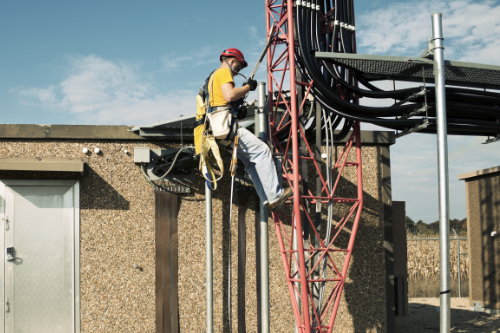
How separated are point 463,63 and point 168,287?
5.46 meters

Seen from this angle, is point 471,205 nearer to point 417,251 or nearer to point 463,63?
point 417,251

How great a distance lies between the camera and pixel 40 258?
7348 mm

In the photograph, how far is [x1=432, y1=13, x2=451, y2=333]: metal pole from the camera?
15.6ft

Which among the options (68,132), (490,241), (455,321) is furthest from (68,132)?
(490,241)

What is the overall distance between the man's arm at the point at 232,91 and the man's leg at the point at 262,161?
435mm

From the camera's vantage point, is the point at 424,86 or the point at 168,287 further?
the point at 168,287

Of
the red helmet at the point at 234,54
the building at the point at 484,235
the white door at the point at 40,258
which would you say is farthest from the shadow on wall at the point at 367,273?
the building at the point at 484,235

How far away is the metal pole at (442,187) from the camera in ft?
15.6

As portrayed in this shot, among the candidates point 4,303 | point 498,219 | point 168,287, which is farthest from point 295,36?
point 498,219

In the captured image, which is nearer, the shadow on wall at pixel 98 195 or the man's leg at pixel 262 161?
the man's leg at pixel 262 161

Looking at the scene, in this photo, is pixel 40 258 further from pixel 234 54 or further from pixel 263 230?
pixel 234 54

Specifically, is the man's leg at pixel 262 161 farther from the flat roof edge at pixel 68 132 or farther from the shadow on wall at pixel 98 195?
the shadow on wall at pixel 98 195

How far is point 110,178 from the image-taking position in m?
7.70

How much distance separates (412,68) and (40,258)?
623 centimetres
